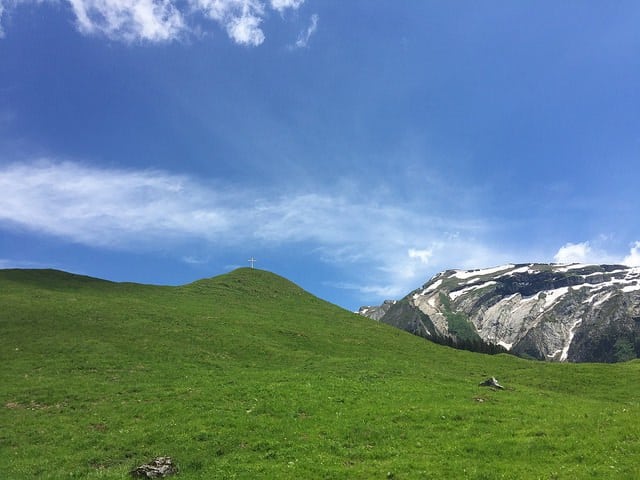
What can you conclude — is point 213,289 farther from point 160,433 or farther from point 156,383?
point 160,433

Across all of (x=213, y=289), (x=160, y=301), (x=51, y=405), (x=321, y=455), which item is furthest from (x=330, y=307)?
(x=321, y=455)

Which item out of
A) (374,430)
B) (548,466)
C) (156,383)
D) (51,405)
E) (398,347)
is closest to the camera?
(548,466)

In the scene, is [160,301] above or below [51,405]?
above

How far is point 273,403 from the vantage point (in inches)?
1264

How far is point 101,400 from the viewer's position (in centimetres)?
3528

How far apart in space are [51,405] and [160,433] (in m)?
12.9

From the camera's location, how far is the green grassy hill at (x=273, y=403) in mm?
22359

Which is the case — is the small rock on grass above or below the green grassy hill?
below

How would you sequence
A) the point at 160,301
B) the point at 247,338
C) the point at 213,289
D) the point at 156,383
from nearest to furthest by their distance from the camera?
the point at 156,383 < the point at 247,338 < the point at 160,301 < the point at 213,289

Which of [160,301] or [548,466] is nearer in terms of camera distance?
[548,466]

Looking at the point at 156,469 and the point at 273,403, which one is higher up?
the point at 273,403

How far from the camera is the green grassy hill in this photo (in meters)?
22.4

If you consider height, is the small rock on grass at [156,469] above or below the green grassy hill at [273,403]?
below

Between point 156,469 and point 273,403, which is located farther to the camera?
point 273,403
